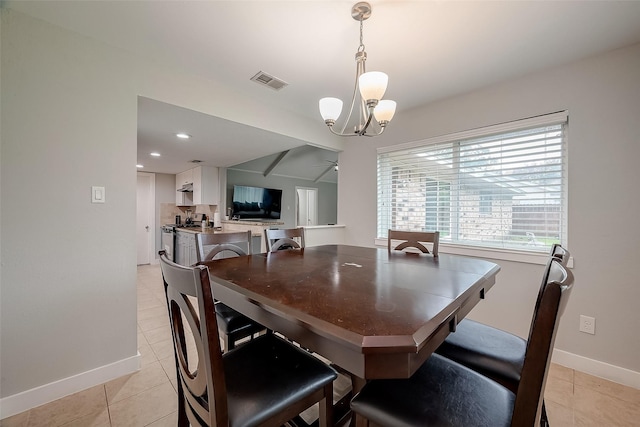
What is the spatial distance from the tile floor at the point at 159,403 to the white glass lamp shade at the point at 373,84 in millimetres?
2088

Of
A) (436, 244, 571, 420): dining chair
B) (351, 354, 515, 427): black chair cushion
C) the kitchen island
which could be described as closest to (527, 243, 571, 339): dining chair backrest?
(436, 244, 571, 420): dining chair

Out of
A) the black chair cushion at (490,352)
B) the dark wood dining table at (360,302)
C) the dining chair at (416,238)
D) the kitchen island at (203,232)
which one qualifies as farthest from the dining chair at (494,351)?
the kitchen island at (203,232)

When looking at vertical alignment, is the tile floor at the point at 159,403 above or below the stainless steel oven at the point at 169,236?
below

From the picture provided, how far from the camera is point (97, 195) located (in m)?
1.70

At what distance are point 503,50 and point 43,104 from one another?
309 cm

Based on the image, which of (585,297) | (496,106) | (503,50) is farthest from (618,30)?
(585,297)

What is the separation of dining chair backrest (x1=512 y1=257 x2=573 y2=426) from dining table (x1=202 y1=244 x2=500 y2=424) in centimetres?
21

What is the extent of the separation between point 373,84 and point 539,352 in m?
1.32

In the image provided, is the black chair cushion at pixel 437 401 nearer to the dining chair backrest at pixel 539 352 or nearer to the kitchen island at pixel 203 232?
the dining chair backrest at pixel 539 352

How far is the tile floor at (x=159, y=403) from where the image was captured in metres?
1.39

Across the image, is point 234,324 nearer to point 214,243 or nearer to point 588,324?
point 214,243

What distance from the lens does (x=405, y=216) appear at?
2984 millimetres

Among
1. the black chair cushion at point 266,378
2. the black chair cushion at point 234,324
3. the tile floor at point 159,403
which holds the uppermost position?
the black chair cushion at point 266,378

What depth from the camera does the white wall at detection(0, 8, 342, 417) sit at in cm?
145
